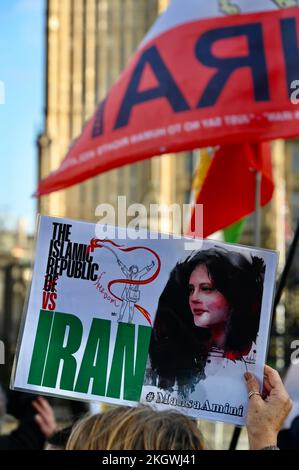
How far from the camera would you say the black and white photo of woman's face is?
308 cm

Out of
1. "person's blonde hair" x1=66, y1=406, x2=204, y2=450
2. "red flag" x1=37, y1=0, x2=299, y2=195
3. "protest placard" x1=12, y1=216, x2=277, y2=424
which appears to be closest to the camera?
"person's blonde hair" x1=66, y1=406, x2=204, y2=450

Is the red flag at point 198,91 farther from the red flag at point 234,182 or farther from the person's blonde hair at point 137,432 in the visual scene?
the person's blonde hair at point 137,432

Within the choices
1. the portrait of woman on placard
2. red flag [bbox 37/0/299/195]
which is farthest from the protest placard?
red flag [bbox 37/0/299/195]

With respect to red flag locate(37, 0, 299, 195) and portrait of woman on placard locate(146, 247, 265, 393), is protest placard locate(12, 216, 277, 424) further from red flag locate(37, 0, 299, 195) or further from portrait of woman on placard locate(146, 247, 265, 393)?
red flag locate(37, 0, 299, 195)

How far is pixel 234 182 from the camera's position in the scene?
23.9 ft

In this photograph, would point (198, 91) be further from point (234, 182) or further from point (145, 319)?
point (145, 319)

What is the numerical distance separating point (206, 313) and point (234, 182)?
424 centimetres

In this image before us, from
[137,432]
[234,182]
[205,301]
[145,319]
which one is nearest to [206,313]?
[205,301]

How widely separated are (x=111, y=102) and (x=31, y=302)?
140 inches

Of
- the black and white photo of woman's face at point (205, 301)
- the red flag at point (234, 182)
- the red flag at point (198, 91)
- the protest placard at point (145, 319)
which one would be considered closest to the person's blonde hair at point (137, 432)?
the protest placard at point (145, 319)

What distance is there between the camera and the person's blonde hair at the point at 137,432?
271cm

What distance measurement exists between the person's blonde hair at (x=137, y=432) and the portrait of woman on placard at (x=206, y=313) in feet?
0.87

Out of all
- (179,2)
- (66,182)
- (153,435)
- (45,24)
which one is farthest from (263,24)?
(45,24)
